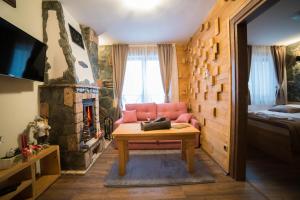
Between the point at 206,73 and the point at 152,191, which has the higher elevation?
the point at 206,73

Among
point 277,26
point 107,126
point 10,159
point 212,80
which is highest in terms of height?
point 277,26

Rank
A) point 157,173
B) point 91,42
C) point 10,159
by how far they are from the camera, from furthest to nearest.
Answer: point 91,42 < point 157,173 < point 10,159

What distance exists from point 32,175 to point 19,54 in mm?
1383

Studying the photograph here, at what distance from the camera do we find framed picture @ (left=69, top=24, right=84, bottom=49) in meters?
3.17

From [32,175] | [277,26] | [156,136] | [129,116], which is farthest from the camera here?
[129,116]

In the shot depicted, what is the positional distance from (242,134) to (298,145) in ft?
3.71

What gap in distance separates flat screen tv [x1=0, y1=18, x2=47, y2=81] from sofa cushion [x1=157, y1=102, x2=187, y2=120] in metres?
2.78

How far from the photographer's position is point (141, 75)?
16.6 feet

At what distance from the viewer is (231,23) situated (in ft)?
7.85

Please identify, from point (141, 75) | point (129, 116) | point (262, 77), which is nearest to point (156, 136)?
point (129, 116)

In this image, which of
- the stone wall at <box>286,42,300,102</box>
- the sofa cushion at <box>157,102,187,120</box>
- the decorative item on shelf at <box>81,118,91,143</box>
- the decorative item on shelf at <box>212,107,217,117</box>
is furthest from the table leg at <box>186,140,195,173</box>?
the stone wall at <box>286,42,300,102</box>

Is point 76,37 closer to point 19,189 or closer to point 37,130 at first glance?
point 37,130

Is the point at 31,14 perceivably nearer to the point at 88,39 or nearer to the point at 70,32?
the point at 70,32

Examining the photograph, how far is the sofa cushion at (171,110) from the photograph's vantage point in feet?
14.8
